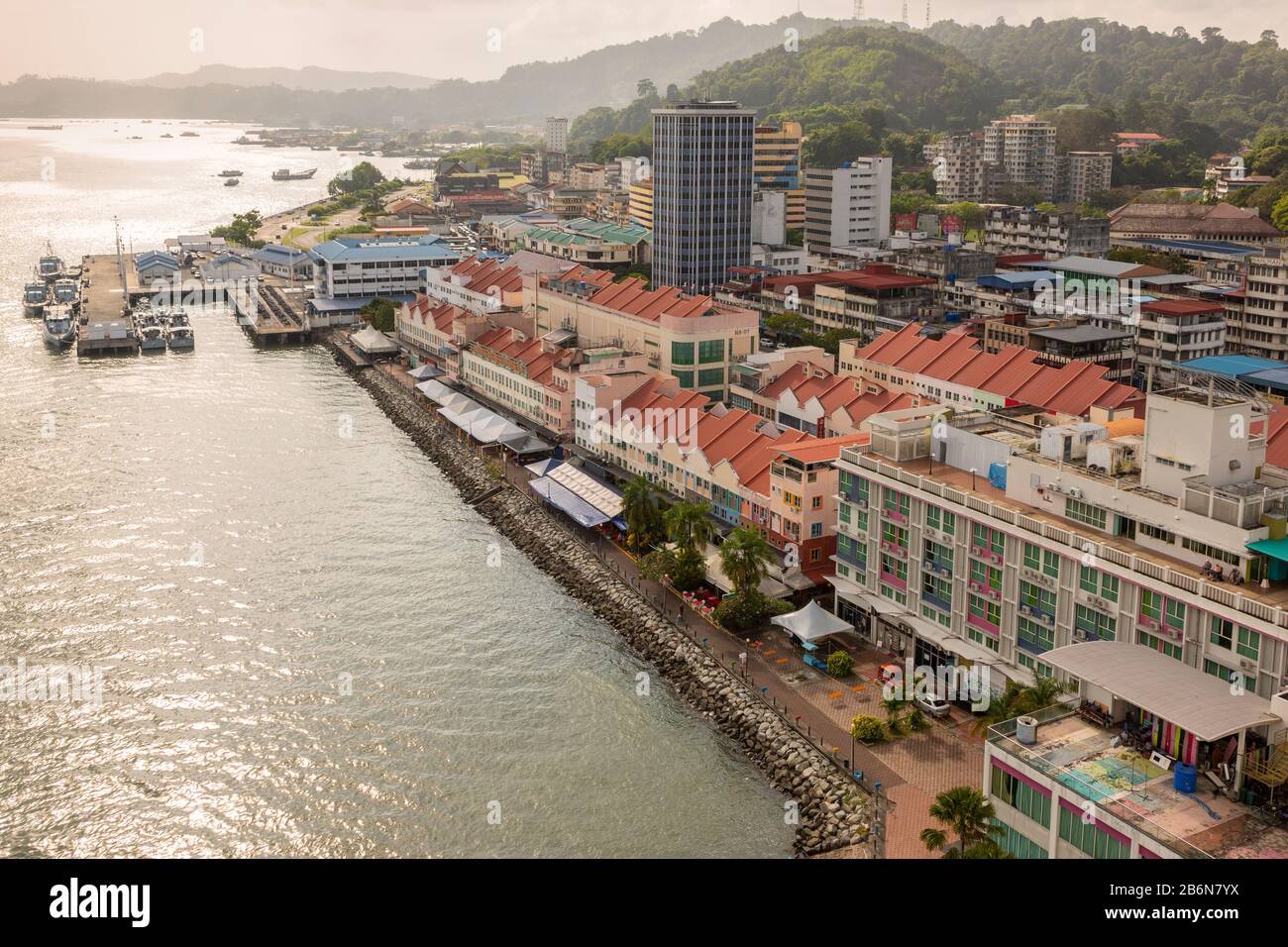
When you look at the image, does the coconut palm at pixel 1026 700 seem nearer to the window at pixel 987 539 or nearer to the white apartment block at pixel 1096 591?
the white apartment block at pixel 1096 591

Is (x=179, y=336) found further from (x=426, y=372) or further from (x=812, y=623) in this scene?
(x=812, y=623)

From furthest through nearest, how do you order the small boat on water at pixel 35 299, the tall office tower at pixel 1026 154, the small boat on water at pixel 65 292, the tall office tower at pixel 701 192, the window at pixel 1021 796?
the tall office tower at pixel 1026 154 < the small boat on water at pixel 35 299 < the small boat on water at pixel 65 292 < the tall office tower at pixel 701 192 < the window at pixel 1021 796

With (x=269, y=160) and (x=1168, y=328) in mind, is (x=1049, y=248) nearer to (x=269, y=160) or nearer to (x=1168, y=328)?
(x=1168, y=328)

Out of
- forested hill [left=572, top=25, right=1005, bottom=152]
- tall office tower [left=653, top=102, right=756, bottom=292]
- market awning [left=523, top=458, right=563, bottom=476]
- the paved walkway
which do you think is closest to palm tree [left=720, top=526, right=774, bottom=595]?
the paved walkway

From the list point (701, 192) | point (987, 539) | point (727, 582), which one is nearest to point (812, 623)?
point (727, 582)

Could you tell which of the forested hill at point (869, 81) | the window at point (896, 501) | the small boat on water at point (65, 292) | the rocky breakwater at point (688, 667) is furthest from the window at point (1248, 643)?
the forested hill at point (869, 81)

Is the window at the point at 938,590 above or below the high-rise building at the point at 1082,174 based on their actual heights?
below
